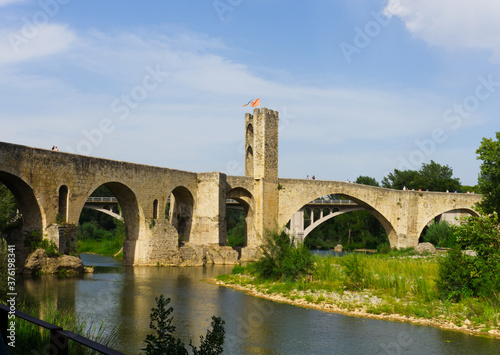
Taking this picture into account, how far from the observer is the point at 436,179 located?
2217 inches

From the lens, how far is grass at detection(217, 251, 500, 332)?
41.3 feet

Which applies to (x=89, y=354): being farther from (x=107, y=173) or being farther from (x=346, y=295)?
(x=107, y=173)

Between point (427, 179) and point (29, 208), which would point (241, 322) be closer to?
point (29, 208)

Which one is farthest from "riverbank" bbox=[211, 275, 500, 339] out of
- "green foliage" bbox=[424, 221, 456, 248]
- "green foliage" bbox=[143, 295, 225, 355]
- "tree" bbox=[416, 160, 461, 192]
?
"tree" bbox=[416, 160, 461, 192]

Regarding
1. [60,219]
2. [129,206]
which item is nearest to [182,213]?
[129,206]

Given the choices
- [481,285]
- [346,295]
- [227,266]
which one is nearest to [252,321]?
[346,295]

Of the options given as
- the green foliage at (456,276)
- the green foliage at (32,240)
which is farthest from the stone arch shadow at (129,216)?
the green foliage at (456,276)

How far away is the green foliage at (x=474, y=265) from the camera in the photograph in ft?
44.0

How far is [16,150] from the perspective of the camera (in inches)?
713

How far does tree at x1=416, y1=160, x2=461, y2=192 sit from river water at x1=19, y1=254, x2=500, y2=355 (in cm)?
4278

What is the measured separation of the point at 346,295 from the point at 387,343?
514 cm

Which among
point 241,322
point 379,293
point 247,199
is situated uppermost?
point 247,199

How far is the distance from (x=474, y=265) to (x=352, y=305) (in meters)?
3.37

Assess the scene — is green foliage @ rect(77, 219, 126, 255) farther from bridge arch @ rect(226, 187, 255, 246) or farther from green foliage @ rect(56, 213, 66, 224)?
green foliage @ rect(56, 213, 66, 224)
